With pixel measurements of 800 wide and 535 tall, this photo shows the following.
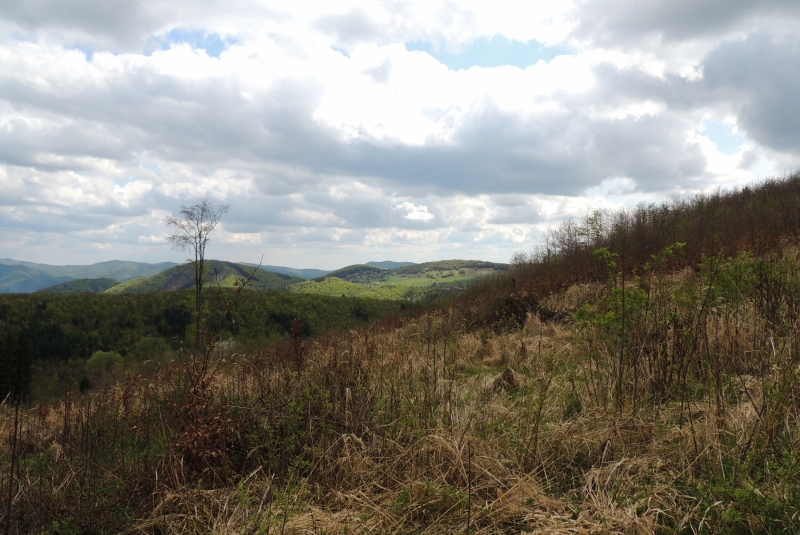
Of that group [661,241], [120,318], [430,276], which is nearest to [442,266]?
[430,276]

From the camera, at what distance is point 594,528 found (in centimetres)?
230

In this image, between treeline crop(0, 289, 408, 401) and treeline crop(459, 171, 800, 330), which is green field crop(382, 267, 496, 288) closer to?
treeline crop(0, 289, 408, 401)

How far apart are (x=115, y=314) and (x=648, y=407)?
274 ft

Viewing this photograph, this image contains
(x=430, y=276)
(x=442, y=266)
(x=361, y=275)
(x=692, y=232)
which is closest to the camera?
(x=692, y=232)

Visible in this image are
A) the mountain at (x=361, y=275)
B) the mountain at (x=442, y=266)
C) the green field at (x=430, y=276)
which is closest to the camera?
the green field at (x=430, y=276)

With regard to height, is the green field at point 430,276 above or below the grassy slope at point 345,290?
above

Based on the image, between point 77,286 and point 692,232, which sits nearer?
point 692,232

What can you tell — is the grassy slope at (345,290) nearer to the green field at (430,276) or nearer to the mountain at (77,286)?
the green field at (430,276)

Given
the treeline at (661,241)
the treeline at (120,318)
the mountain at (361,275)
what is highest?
the treeline at (661,241)

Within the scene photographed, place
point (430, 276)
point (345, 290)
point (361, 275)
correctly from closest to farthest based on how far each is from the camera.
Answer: point (345, 290) → point (430, 276) → point (361, 275)

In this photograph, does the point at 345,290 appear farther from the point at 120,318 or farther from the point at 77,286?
the point at 77,286

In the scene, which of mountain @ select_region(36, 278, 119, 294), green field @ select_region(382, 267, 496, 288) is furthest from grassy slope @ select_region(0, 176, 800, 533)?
mountain @ select_region(36, 278, 119, 294)

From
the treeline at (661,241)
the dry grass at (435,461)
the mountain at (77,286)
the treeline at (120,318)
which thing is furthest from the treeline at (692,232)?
the mountain at (77,286)

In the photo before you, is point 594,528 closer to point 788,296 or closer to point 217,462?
point 217,462
